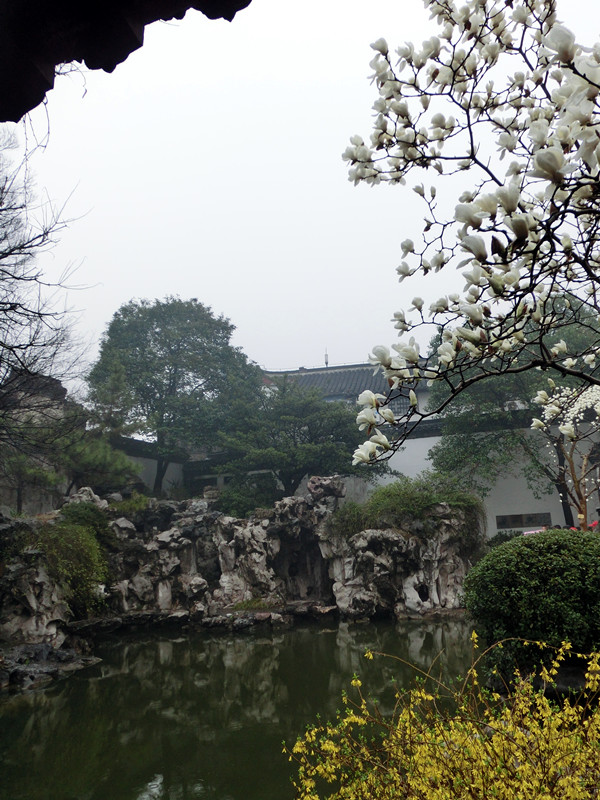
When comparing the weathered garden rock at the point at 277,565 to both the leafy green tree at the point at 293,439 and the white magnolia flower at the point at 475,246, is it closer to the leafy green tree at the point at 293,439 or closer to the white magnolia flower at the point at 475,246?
the leafy green tree at the point at 293,439

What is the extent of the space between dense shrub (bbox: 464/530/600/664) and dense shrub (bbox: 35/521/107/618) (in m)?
7.22

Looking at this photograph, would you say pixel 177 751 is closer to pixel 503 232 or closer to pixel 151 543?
pixel 503 232

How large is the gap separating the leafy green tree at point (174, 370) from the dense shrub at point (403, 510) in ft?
21.4

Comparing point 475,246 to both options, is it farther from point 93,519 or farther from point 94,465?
point 94,465

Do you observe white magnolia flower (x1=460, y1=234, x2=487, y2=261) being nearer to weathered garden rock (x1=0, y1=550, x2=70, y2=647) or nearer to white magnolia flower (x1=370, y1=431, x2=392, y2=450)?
white magnolia flower (x1=370, y1=431, x2=392, y2=450)

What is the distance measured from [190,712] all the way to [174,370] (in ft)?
51.2

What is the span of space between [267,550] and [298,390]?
6.24 meters

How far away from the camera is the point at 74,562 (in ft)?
33.5

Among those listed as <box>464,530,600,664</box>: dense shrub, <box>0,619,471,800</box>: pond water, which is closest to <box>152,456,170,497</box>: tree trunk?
<box>0,619,471,800</box>: pond water

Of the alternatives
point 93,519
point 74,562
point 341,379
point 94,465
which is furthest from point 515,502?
point 74,562

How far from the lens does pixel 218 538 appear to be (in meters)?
13.1

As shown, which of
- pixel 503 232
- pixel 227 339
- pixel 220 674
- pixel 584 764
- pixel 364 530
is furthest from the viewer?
pixel 227 339

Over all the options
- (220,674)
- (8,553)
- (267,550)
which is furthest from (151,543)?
(220,674)

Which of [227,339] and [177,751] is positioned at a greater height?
[227,339]
